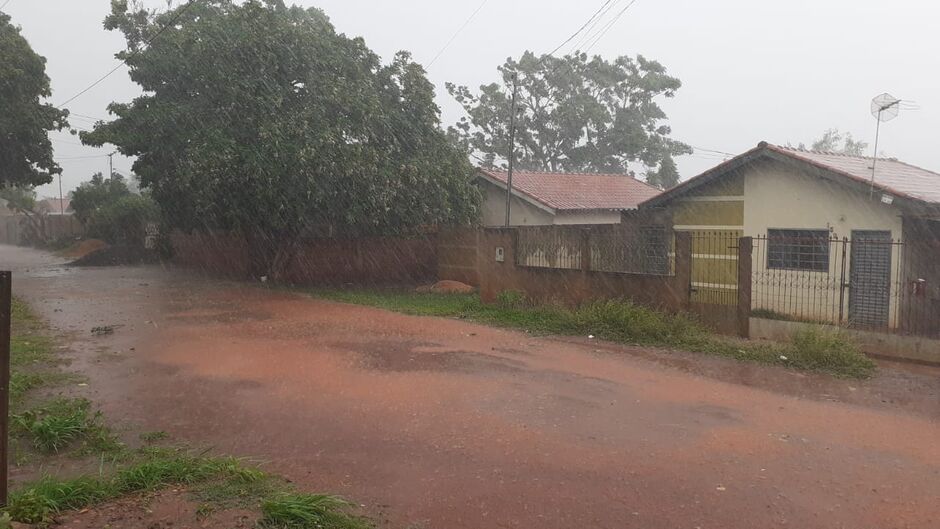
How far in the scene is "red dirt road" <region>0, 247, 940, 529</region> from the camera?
15.1 feet

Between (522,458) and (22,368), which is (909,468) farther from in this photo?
(22,368)

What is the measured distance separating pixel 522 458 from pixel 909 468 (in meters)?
3.02

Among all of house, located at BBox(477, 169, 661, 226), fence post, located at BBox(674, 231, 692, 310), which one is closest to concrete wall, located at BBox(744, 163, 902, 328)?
fence post, located at BBox(674, 231, 692, 310)

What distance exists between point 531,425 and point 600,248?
714cm

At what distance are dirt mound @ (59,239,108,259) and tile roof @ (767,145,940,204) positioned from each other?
104 ft

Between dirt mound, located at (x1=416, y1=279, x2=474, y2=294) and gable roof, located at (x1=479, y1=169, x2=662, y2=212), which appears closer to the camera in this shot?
dirt mound, located at (x1=416, y1=279, x2=474, y2=294)

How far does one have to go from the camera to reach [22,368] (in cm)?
835

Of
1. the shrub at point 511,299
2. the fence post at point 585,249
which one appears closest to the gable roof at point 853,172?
the fence post at point 585,249

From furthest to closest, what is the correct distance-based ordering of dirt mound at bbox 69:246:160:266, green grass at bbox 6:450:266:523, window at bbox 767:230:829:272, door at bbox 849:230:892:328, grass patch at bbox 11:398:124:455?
1. dirt mound at bbox 69:246:160:266
2. window at bbox 767:230:829:272
3. door at bbox 849:230:892:328
4. grass patch at bbox 11:398:124:455
5. green grass at bbox 6:450:266:523

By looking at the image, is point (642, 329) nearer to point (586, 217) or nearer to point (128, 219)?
point (586, 217)

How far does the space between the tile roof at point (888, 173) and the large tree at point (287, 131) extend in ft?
29.7

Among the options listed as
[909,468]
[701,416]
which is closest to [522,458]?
[701,416]

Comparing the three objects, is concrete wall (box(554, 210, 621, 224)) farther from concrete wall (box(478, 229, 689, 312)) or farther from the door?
the door

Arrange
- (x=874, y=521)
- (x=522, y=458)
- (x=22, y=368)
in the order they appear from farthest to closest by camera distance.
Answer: (x=22, y=368)
(x=522, y=458)
(x=874, y=521)
